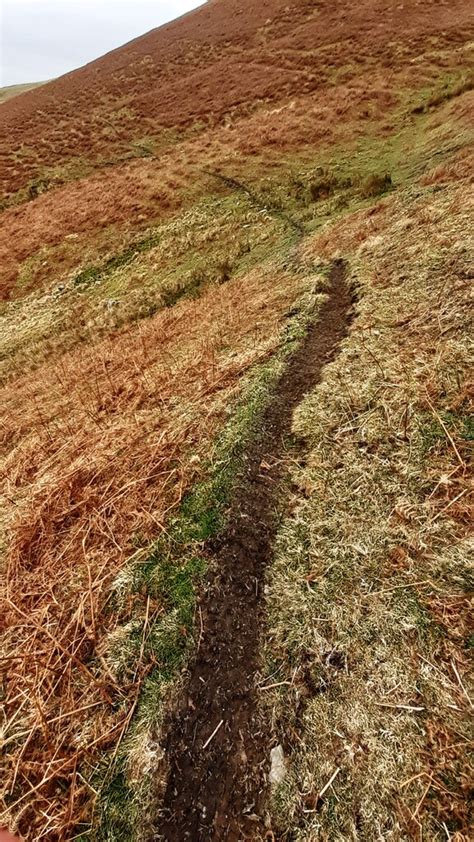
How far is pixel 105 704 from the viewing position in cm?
356

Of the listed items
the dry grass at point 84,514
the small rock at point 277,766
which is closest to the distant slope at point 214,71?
the dry grass at point 84,514

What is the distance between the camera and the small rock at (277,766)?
3166 mm

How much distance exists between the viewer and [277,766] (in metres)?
3.22

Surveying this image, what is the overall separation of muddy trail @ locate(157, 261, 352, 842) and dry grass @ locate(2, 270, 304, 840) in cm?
54

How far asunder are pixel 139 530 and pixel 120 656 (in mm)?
1350

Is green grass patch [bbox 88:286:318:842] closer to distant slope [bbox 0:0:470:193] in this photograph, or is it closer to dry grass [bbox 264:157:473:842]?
dry grass [bbox 264:157:473:842]

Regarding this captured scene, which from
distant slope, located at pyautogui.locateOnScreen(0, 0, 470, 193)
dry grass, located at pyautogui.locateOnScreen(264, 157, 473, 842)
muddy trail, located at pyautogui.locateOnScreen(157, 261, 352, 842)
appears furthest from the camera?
distant slope, located at pyautogui.locateOnScreen(0, 0, 470, 193)

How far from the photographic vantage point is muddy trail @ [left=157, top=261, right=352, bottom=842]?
3086mm

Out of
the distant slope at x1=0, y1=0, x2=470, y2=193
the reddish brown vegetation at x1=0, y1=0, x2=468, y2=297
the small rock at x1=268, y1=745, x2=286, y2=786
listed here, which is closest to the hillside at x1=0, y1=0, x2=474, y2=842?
the small rock at x1=268, y1=745, x2=286, y2=786

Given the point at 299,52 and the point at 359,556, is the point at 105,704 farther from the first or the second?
the point at 299,52

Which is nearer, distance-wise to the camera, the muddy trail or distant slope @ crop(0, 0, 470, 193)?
the muddy trail

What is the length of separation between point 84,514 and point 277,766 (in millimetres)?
3284

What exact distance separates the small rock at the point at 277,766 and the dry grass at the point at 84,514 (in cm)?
117

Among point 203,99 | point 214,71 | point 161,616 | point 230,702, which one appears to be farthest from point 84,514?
point 214,71
